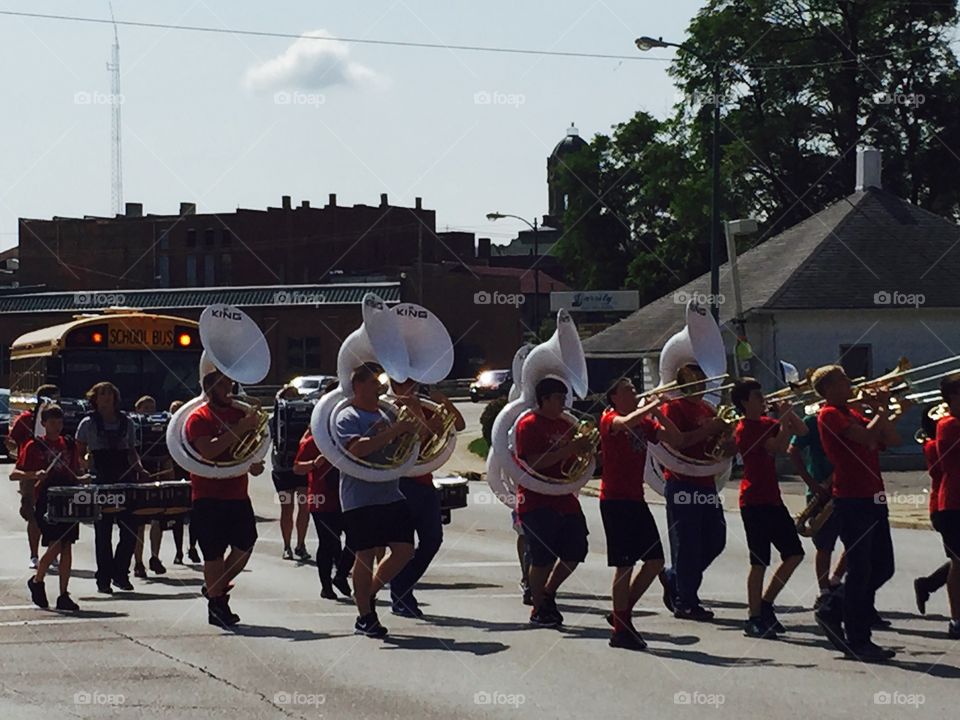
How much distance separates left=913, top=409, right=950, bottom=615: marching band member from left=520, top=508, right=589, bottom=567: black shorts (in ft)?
7.47

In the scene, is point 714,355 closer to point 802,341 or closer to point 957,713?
point 957,713

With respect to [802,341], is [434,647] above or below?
below

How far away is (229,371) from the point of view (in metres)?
12.0

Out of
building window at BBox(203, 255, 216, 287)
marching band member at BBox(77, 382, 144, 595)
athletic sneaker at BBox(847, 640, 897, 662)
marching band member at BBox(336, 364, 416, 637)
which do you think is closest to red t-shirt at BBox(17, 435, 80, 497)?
marching band member at BBox(77, 382, 144, 595)

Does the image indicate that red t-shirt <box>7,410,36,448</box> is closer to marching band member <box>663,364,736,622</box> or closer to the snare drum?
the snare drum

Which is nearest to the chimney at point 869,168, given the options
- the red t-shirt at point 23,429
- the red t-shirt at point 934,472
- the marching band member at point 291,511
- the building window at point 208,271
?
the marching band member at point 291,511

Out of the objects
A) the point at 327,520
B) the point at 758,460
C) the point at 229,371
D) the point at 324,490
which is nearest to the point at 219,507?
the point at 229,371

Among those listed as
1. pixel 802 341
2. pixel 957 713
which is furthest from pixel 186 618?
pixel 802 341

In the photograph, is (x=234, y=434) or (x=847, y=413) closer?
(x=847, y=413)

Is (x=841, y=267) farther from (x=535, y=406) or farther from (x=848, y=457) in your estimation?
(x=848, y=457)

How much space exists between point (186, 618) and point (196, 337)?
40.8 feet

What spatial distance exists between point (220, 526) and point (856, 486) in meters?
4.28

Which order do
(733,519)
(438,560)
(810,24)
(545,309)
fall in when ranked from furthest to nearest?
(545,309), (810,24), (733,519), (438,560)

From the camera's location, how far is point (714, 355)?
12.3 metres
